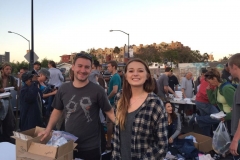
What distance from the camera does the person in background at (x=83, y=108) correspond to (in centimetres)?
244

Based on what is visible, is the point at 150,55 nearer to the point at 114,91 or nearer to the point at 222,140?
the point at 114,91

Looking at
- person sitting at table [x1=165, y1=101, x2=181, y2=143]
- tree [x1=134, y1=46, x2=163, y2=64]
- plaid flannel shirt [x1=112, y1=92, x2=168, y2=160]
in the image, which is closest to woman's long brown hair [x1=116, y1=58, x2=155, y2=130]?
plaid flannel shirt [x1=112, y1=92, x2=168, y2=160]

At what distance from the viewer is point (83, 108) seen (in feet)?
7.97

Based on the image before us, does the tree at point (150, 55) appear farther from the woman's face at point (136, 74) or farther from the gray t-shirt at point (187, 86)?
the woman's face at point (136, 74)

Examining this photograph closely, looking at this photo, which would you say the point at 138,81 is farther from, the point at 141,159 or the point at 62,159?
the point at 62,159

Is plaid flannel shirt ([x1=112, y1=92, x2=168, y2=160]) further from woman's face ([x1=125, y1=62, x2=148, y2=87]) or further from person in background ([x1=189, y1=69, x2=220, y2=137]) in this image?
person in background ([x1=189, y1=69, x2=220, y2=137])

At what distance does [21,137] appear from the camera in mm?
2230

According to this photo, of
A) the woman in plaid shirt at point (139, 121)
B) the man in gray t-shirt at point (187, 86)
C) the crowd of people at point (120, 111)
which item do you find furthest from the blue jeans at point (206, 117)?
the woman in plaid shirt at point (139, 121)

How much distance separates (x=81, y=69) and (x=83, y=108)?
40 cm

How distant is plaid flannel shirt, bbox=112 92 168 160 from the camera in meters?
1.70

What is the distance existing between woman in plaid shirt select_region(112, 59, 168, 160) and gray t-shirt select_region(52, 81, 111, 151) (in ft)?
1.81

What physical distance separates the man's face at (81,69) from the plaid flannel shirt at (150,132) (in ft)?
2.90

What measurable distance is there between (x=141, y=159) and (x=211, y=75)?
3.20 meters

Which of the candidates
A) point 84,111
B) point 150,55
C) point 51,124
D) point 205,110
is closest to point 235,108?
point 84,111
